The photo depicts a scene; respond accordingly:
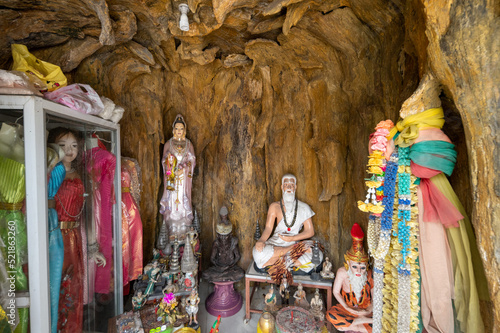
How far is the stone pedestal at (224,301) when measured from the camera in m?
3.56

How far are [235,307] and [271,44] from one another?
13.5 ft

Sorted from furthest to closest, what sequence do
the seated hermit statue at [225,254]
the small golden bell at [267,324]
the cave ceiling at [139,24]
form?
the seated hermit statue at [225,254], the small golden bell at [267,324], the cave ceiling at [139,24]

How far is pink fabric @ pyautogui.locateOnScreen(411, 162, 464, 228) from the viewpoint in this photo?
1.66 metres

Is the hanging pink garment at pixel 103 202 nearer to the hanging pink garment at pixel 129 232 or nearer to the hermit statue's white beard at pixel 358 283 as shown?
the hanging pink garment at pixel 129 232

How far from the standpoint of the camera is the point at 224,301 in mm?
3631

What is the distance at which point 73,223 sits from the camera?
2.46 m

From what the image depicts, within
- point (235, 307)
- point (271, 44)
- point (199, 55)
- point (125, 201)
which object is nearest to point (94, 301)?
point (125, 201)

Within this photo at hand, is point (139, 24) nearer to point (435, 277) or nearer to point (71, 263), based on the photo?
point (71, 263)

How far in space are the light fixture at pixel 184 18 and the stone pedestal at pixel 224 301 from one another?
3.57 metres

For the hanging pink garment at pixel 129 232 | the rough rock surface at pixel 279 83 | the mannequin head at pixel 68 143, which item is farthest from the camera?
the hanging pink garment at pixel 129 232

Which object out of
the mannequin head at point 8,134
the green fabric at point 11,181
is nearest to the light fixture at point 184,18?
the mannequin head at point 8,134

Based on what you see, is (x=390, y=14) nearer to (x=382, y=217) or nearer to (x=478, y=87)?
(x=478, y=87)

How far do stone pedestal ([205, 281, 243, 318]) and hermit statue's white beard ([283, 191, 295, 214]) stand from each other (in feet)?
5.02

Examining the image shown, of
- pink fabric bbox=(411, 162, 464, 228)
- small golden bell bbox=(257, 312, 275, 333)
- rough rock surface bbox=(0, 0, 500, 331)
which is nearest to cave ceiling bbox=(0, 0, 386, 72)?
rough rock surface bbox=(0, 0, 500, 331)
